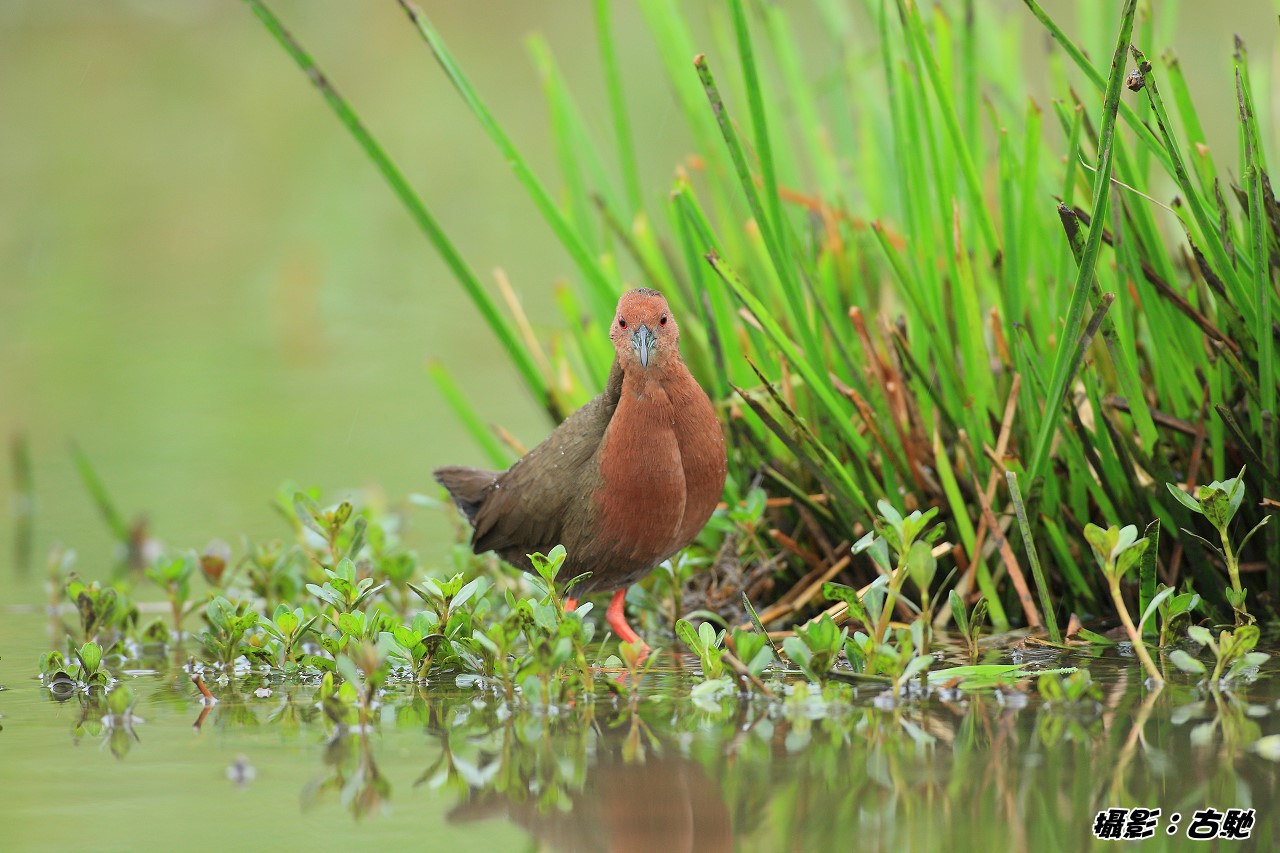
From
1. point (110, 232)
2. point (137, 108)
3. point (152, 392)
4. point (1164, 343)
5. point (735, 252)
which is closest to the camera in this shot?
point (1164, 343)

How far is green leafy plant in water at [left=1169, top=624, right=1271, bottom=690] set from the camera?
2.29 metres

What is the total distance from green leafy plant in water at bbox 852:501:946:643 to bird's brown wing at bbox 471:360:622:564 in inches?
25.5

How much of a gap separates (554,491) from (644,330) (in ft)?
1.36

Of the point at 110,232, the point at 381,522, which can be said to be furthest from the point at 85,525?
the point at 110,232

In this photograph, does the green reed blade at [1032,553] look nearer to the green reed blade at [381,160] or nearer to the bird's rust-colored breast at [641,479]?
the bird's rust-colored breast at [641,479]

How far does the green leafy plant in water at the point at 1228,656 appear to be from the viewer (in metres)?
2.29

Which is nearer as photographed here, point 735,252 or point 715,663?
point 715,663

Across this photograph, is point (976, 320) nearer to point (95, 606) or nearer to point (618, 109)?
point (618, 109)

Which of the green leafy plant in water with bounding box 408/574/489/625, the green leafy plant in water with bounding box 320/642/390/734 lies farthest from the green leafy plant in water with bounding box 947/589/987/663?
the green leafy plant in water with bounding box 320/642/390/734

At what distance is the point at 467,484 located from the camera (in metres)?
3.41

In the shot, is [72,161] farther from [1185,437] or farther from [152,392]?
[1185,437]

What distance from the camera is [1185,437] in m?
2.87

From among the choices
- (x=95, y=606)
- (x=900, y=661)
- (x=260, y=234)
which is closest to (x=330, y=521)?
(x=95, y=606)

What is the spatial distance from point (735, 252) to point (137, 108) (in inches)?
296
